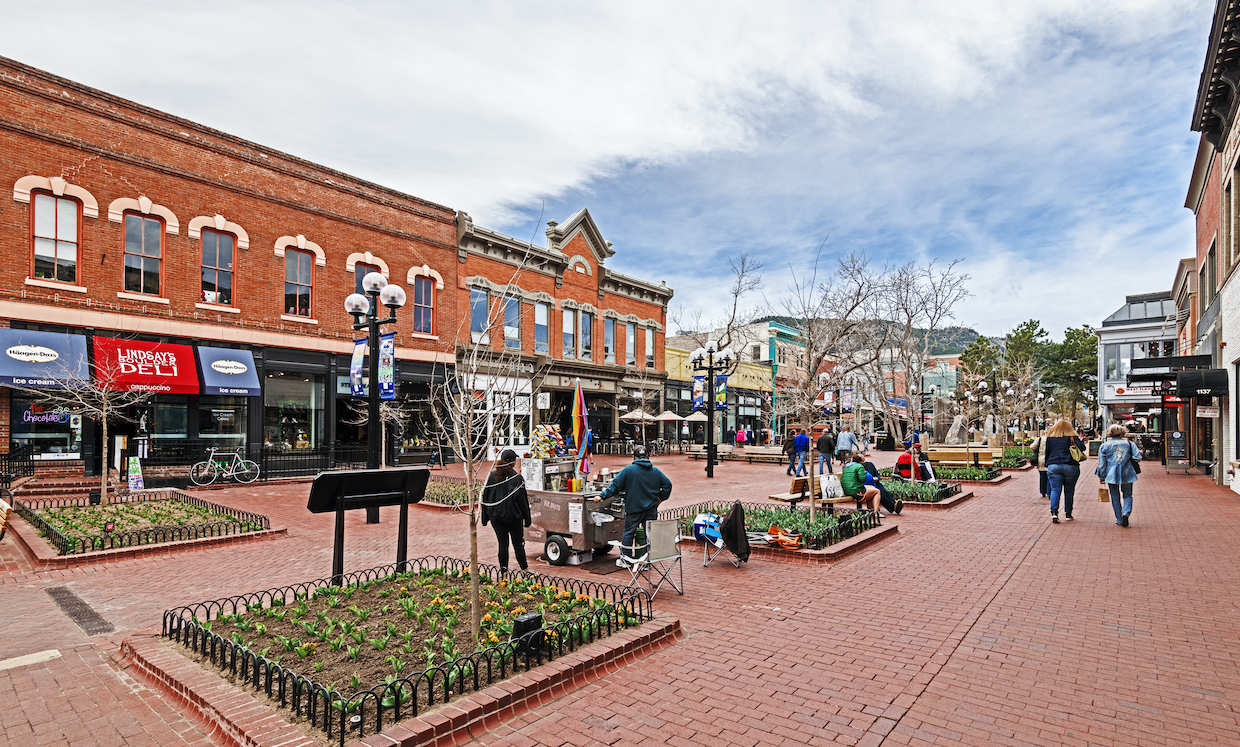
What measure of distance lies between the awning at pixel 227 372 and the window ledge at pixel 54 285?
3297mm

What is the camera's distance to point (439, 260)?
2738 cm

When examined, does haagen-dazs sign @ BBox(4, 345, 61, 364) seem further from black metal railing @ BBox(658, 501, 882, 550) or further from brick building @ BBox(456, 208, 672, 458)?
black metal railing @ BBox(658, 501, 882, 550)

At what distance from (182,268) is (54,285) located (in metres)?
3.16

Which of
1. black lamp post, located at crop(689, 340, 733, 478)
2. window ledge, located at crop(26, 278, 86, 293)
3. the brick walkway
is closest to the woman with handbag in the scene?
the brick walkway

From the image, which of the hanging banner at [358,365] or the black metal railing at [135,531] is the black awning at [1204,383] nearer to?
the hanging banner at [358,365]

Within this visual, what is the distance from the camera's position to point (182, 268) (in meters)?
19.6

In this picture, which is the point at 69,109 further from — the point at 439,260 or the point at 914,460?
the point at 914,460

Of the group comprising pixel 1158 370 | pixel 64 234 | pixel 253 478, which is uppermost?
pixel 64 234

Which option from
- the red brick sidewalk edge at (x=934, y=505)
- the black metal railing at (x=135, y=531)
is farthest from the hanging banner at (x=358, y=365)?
the red brick sidewalk edge at (x=934, y=505)

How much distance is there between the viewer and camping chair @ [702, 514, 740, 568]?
920 centimetres

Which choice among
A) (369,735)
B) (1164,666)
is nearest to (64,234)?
(369,735)

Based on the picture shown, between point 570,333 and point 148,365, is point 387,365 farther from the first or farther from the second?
point 570,333

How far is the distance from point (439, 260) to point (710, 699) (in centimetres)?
2509

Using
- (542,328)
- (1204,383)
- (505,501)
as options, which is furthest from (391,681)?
(542,328)
